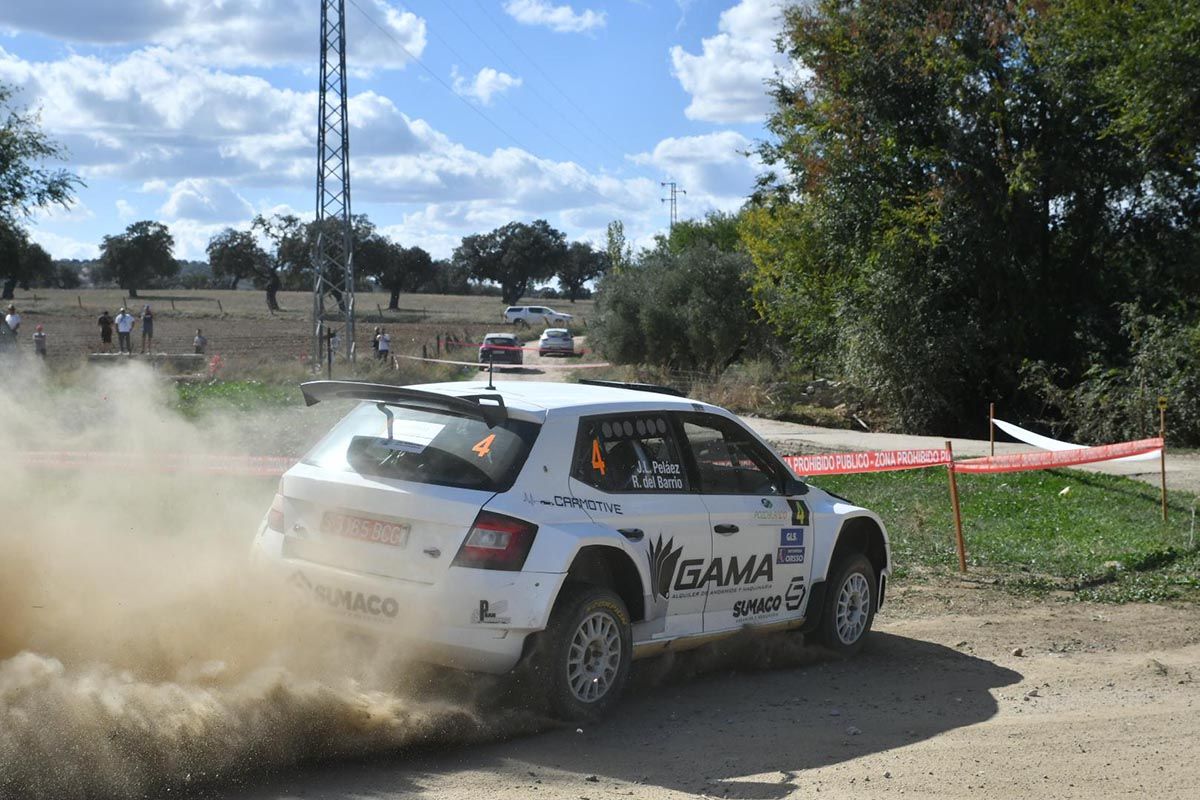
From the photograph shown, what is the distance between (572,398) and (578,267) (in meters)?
147

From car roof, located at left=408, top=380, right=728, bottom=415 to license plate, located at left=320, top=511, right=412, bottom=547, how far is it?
2.59 feet

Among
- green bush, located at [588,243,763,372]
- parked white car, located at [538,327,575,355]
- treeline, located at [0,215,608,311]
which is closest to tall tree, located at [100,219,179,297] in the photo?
treeline, located at [0,215,608,311]

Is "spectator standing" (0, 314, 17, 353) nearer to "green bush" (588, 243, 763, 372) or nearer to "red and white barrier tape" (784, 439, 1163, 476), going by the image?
"red and white barrier tape" (784, 439, 1163, 476)

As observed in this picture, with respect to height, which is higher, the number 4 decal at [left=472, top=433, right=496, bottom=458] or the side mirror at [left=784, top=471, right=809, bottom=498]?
the number 4 decal at [left=472, top=433, right=496, bottom=458]

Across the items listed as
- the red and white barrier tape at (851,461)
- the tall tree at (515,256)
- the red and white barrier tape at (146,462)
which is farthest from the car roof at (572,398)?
the tall tree at (515,256)

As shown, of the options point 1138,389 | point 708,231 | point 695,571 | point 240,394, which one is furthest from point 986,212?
point 708,231

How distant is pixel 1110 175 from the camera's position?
89.5ft

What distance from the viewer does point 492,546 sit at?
20.0 feet

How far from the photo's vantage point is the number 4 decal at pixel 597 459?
6.71 meters

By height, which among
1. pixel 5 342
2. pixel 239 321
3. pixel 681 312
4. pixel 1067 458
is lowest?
pixel 1067 458

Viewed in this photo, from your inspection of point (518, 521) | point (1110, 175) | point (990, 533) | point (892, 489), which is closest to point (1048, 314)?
point (1110, 175)

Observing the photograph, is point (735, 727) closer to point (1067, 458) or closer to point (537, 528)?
point (537, 528)

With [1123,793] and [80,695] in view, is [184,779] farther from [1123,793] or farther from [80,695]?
[1123,793]

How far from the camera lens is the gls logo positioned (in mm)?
6875
